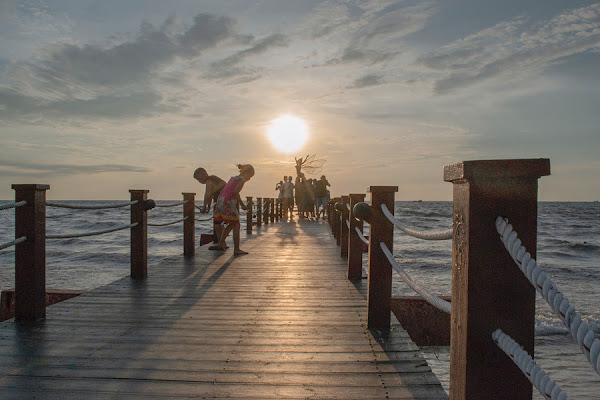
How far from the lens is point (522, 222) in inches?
57.5

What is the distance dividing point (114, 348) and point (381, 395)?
2.01m

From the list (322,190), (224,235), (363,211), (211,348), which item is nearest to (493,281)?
(363,211)

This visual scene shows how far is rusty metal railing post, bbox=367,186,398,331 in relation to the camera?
371 centimetres

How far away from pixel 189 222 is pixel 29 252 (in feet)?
14.2

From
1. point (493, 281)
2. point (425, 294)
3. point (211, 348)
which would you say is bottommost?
point (211, 348)

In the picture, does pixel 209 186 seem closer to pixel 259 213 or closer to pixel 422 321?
pixel 422 321

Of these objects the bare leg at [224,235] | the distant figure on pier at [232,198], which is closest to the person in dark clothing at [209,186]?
the bare leg at [224,235]

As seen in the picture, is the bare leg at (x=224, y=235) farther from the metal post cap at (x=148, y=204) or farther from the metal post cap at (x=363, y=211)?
the metal post cap at (x=363, y=211)

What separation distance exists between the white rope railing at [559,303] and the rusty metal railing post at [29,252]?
393cm

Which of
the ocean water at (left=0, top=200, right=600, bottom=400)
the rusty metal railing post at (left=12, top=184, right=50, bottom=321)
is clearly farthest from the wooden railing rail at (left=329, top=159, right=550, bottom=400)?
the rusty metal railing post at (left=12, top=184, right=50, bottom=321)

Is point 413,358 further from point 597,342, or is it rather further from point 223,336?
point 597,342

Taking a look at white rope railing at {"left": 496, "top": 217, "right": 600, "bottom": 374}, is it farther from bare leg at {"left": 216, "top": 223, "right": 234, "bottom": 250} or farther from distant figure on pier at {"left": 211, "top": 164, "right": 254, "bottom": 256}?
bare leg at {"left": 216, "top": 223, "right": 234, "bottom": 250}

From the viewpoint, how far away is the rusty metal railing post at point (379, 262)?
3.71 metres

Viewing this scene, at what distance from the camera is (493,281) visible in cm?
150
